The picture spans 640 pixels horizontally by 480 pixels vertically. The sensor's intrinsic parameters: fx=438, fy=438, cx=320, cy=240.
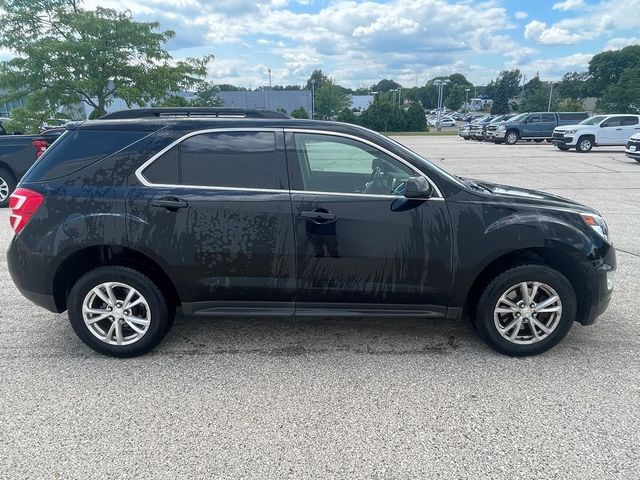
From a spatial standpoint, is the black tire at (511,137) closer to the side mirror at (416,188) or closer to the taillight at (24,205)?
the side mirror at (416,188)

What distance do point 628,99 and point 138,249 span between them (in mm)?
56623

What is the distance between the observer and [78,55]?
1378cm

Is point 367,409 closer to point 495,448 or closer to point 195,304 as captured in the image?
point 495,448

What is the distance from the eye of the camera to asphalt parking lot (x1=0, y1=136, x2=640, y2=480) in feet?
7.77

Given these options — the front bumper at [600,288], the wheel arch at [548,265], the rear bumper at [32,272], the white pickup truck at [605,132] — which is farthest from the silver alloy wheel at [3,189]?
the white pickup truck at [605,132]

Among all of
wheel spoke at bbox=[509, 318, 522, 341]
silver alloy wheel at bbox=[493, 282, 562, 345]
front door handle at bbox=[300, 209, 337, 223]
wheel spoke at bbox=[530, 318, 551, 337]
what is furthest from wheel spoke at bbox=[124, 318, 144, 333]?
wheel spoke at bbox=[530, 318, 551, 337]

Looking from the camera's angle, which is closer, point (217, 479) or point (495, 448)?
point (217, 479)

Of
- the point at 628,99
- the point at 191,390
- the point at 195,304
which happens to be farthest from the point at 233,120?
the point at 628,99

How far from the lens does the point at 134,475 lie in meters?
2.29

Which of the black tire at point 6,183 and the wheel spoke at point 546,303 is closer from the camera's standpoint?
the wheel spoke at point 546,303

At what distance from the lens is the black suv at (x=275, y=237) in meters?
3.23

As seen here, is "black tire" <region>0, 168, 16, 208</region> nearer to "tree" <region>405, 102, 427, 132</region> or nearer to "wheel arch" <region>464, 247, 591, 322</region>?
"wheel arch" <region>464, 247, 591, 322</region>

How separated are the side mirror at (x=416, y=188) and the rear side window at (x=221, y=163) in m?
0.93

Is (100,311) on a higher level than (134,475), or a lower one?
higher
